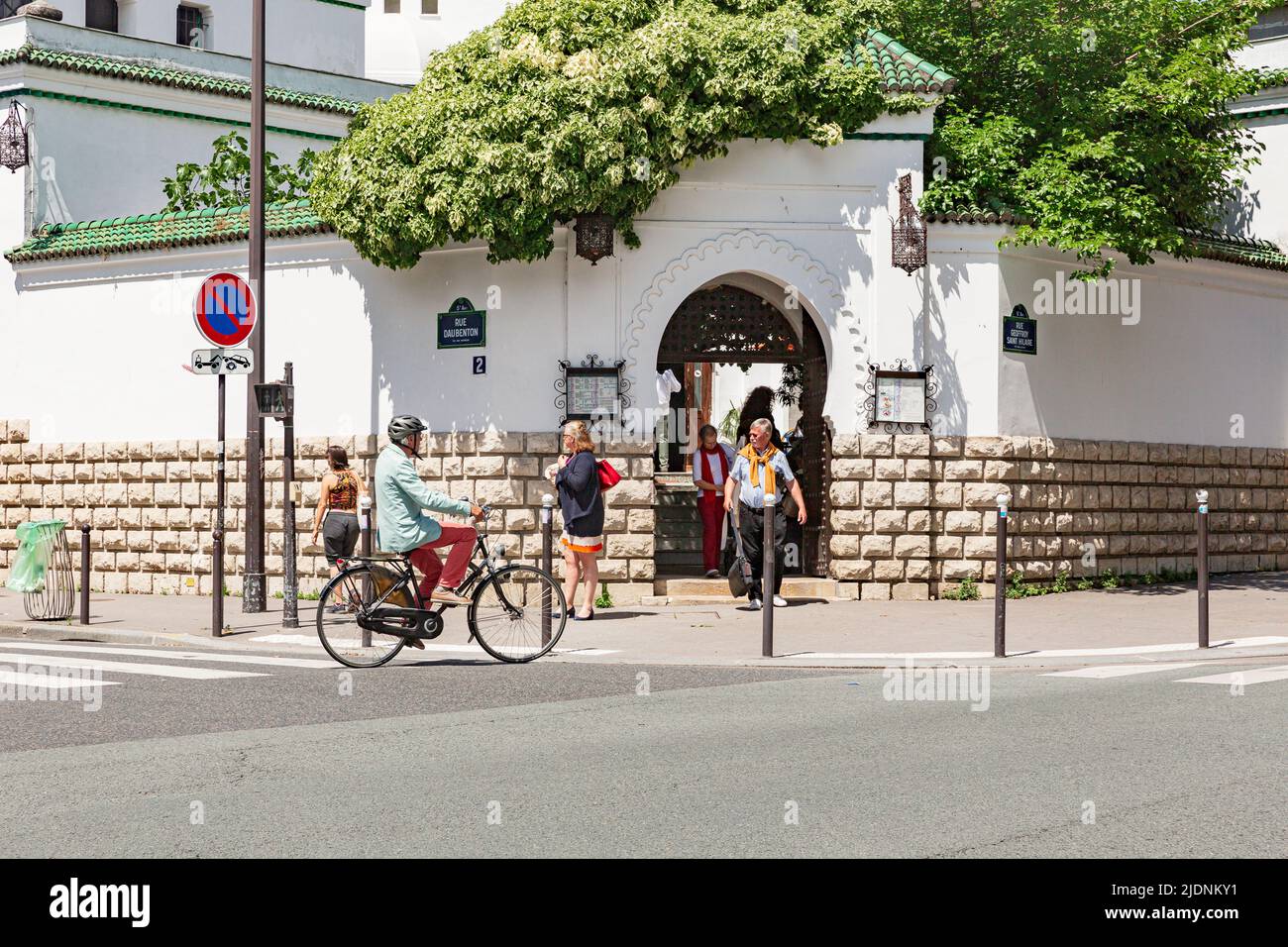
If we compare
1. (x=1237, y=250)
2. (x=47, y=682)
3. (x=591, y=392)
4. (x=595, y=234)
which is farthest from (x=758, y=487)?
(x=1237, y=250)

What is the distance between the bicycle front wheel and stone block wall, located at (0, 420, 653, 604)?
442 centimetres

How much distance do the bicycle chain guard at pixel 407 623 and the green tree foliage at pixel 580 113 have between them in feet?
17.6

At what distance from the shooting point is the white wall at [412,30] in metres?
41.7

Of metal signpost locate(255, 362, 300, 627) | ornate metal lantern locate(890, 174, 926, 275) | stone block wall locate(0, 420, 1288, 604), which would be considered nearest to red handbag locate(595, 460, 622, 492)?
stone block wall locate(0, 420, 1288, 604)

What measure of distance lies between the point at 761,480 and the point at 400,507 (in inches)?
194

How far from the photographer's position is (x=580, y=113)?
51.3 feet

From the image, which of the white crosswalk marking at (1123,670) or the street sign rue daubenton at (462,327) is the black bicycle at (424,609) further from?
the street sign rue daubenton at (462,327)

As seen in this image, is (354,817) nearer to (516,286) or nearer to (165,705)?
(165,705)

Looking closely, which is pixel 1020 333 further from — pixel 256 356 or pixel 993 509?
pixel 256 356

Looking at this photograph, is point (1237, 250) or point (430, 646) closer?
point (430, 646)

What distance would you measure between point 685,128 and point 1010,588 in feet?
20.1

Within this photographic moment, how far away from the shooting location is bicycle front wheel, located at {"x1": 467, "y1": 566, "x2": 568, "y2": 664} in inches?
466

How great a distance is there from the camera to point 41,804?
660 centimetres

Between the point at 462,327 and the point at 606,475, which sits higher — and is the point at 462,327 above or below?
above
